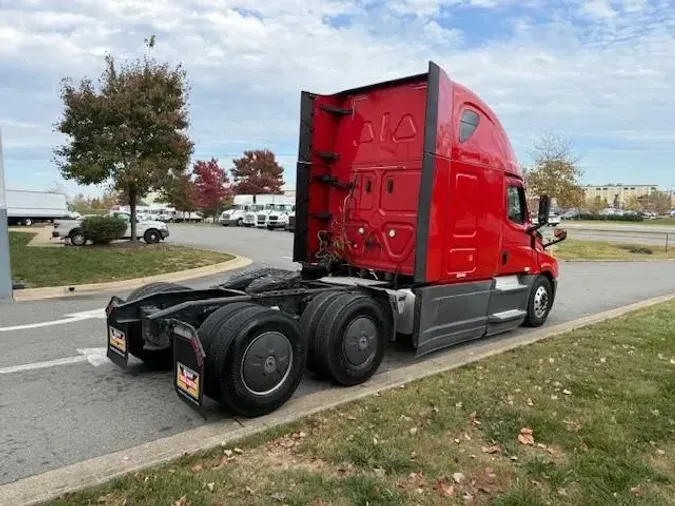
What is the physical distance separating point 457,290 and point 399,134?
1954mm

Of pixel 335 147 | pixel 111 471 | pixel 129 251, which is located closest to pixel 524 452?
pixel 111 471

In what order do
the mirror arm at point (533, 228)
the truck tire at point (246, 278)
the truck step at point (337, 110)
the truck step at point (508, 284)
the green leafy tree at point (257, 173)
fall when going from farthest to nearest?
the green leafy tree at point (257, 173), the mirror arm at point (533, 228), the truck step at point (508, 284), the truck step at point (337, 110), the truck tire at point (246, 278)

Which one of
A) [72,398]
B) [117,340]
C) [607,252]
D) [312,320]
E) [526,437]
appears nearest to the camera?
[526,437]

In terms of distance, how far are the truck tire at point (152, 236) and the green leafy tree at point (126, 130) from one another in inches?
208

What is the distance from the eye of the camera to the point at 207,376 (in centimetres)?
414

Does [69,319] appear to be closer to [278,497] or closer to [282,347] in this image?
[282,347]

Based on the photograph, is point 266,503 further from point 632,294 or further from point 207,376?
point 632,294

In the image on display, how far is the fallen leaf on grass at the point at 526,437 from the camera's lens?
3.87m

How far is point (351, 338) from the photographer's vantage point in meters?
5.09

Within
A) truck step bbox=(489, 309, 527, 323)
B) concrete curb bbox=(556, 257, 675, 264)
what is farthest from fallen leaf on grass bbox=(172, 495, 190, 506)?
concrete curb bbox=(556, 257, 675, 264)

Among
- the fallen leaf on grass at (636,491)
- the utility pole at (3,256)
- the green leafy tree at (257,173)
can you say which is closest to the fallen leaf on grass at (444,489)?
the fallen leaf on grass at (636,491)

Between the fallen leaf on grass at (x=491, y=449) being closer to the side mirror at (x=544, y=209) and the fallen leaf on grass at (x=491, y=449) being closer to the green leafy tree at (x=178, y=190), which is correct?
the side mirror at (x=544, y=209)

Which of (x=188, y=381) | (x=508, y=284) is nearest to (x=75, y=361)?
(x=188, y=381)

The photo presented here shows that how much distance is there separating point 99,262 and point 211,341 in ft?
36.2
